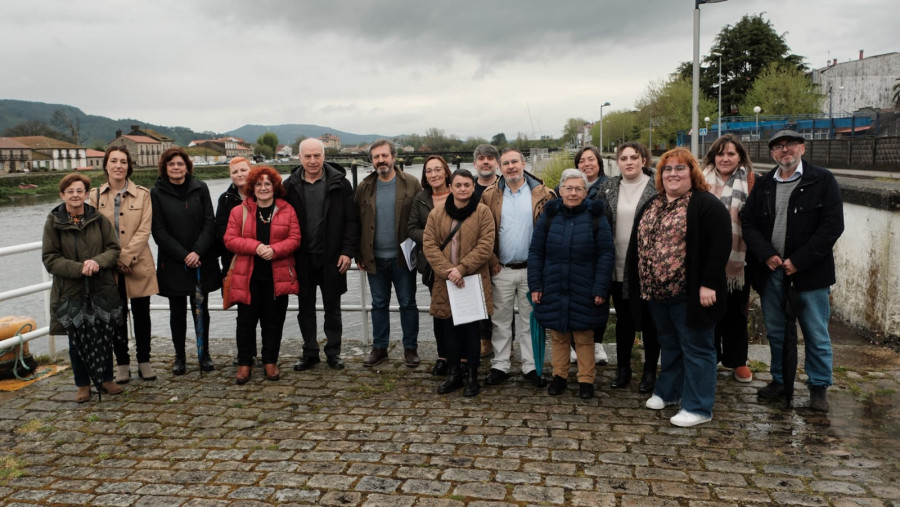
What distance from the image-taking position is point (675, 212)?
172 inches

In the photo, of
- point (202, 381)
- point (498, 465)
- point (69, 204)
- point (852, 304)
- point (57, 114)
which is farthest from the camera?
point (57, 114)

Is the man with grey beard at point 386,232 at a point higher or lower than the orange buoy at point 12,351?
higher

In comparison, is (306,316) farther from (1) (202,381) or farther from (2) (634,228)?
(2) (634,228)

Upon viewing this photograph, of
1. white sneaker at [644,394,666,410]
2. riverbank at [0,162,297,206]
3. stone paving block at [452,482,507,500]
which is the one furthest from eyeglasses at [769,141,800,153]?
riverbank at [0,162,297,206]

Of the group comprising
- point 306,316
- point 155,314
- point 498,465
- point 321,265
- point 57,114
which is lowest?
point 155,314

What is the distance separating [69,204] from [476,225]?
3.09 m

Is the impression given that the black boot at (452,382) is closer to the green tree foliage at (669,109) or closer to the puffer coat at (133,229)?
the puffer coat at (133,229)

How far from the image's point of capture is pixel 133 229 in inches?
216

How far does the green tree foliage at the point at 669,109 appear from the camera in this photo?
181 feet

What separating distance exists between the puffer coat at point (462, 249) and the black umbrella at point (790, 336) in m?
2.09

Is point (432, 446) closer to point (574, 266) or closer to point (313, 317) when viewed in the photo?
point (574, 266)

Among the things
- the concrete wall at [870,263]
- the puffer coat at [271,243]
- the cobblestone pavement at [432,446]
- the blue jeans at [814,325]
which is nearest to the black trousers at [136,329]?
Answer: the cobblestone pavement at [432,446]

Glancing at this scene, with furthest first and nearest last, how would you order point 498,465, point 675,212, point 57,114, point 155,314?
point 57,114 < point 155,314 < point 675,212 < point 498,465

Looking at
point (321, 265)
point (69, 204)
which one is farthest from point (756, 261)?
point (69, 204)
